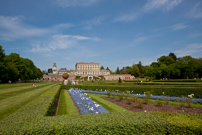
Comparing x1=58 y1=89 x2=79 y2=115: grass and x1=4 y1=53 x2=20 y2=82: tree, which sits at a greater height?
x1=4 y1=53 x2=20 y2=82: tree

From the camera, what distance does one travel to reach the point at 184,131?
11.3ft

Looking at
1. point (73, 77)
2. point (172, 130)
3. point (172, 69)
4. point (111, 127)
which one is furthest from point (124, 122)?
point (73, 77)

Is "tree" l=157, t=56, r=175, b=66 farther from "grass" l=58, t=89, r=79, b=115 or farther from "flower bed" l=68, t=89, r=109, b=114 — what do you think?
"flower bed" l=68, t=89, r=109, b=114

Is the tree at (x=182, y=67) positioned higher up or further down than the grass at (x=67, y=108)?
higher up

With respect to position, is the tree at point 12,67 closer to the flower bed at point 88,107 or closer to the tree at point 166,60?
the flower bed at point 88,107

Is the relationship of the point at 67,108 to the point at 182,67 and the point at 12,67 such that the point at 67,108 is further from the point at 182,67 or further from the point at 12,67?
the point at 182,67

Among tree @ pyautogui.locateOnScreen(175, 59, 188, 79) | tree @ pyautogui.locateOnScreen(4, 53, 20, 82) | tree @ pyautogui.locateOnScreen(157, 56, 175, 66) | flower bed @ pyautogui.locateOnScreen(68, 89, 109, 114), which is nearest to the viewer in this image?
flower bed @ pyautogui.locateOnScreen(68, 89, 109, 114)

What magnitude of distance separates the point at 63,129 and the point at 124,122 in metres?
1.60

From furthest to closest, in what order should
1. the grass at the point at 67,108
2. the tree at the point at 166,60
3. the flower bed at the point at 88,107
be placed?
1. the tree at the point at 166,60
2. the grass at the point at 67,108
3. the flower bed at the point at 88,107

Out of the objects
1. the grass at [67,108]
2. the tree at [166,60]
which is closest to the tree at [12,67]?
the grass at [67,108]

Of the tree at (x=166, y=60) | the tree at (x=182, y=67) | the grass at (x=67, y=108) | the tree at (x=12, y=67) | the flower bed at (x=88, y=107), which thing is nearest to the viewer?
the flower bed at (x=88, y=107)

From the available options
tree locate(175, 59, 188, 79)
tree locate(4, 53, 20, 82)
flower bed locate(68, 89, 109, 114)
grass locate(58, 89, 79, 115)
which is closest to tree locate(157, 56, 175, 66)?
tree locate(175, 59, 188, 79)

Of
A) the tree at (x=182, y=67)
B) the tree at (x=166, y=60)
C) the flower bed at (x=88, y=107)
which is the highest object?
the tree at (x=166, y=60)

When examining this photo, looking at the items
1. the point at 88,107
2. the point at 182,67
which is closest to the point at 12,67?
the point at 88,107
